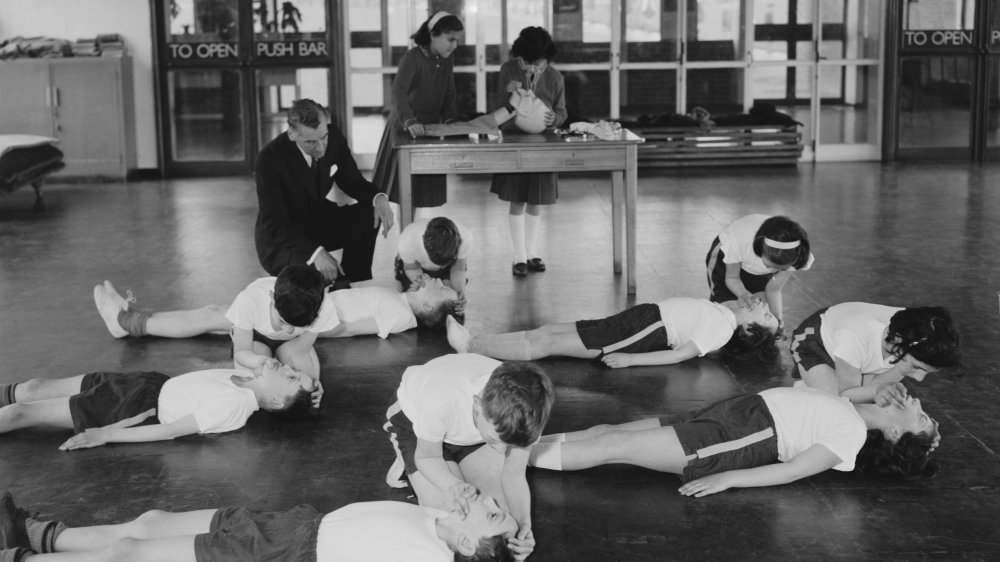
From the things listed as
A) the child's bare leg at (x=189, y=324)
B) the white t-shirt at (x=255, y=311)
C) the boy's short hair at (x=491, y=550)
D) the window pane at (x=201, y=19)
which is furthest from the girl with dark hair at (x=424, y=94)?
the window pane at (x=201, y=19)

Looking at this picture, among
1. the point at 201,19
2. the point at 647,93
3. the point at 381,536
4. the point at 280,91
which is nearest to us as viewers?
the point at 381,536

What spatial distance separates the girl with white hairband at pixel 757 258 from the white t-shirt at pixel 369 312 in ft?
4.60

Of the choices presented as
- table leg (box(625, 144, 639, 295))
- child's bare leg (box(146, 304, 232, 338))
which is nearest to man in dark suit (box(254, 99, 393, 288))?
child's bare leg (box(146, 304, 232, 338))

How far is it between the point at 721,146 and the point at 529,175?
5.29 m

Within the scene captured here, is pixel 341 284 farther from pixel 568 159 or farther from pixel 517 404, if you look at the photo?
pixel 517 404

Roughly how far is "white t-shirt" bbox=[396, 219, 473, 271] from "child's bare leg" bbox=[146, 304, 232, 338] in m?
0.86

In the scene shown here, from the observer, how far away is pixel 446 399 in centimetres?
327

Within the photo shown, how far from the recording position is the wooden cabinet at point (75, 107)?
34.6 feet

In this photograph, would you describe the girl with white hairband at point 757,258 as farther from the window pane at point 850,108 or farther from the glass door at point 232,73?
the window pane at point 850,108

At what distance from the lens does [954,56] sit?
464 inches

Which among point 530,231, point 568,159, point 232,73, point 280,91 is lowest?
point 530,231

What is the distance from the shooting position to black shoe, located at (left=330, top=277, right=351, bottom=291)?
19.3 ft

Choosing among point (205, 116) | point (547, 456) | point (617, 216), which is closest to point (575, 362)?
point (547, 456)

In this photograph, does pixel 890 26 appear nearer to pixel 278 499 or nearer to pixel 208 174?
pixel 208 174
